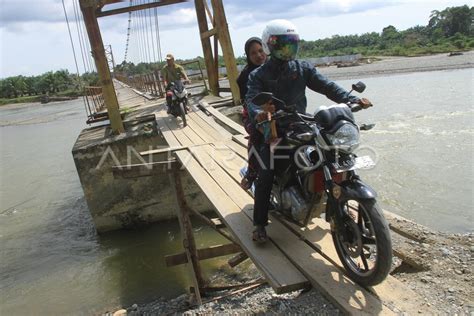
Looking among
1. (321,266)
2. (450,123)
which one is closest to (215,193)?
(321,266)

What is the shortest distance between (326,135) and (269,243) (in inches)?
50.8

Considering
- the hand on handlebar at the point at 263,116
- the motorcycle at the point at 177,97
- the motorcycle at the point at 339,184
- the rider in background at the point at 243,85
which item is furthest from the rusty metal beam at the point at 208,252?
the motorcycle at the point at 177,97

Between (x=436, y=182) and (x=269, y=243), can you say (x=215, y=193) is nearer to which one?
(x=269, y=243)

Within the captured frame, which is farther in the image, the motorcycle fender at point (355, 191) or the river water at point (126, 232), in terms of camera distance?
the river water at point (126, 232)

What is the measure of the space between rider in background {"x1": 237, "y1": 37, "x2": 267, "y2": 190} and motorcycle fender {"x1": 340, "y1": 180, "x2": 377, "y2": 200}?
1.08 meters

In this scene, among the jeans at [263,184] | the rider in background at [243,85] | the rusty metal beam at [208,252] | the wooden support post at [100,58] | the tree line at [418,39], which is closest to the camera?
the jeans at [263,184]

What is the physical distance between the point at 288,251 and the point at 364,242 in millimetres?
799

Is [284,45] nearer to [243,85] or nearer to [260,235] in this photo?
[260,235]

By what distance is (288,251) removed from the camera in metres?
3.64

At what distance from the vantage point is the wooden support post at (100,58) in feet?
29.4

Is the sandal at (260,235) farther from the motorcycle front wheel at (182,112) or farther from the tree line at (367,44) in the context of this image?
the tree line at (367,44)

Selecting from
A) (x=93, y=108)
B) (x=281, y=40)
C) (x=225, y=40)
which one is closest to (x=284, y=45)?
(x=281, y=40)

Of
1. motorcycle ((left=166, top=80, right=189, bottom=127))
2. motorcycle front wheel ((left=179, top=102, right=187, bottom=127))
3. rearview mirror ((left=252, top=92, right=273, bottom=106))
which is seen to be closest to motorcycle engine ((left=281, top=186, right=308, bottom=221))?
rearview mirror ((left=252, top=92, right=273, bottom=106))

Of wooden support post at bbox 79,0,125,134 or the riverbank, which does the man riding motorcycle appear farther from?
wooden support post at bbox 79,0,125,134
